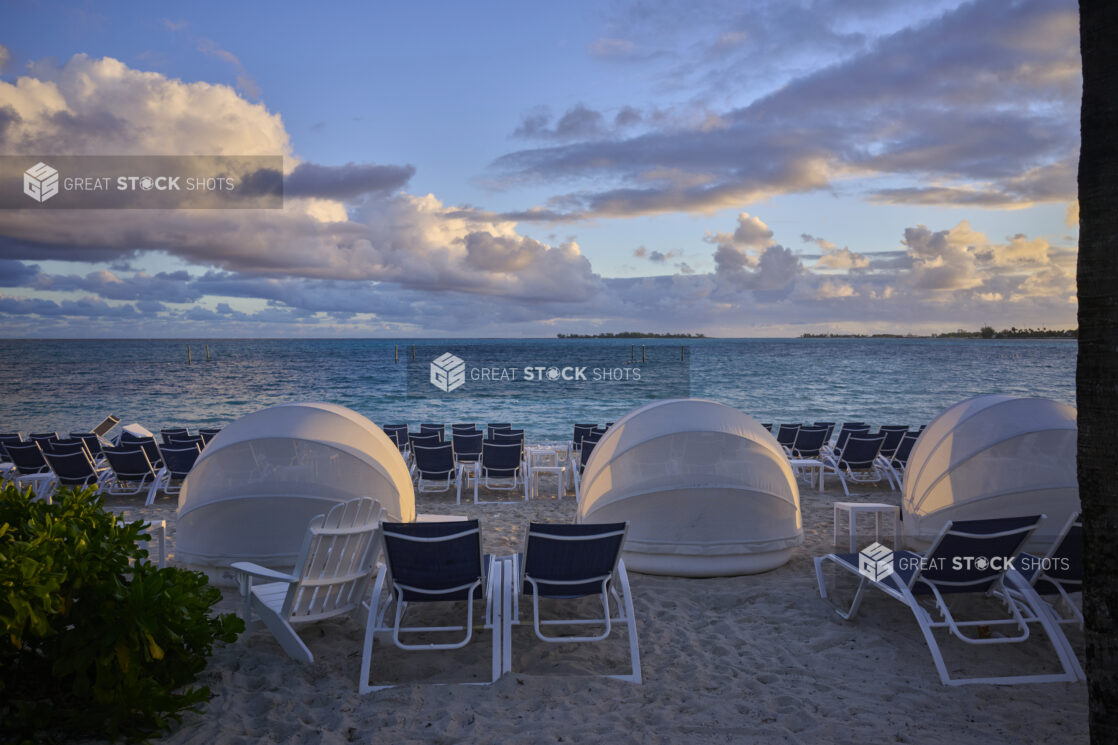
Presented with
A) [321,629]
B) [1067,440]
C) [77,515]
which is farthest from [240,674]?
Answer: [1067,440]

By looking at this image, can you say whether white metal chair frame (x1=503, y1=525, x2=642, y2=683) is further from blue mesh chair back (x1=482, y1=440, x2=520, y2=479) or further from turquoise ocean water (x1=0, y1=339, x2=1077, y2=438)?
turquoise ocean water (x1=0, y1=339, x2=1077, y2=438)

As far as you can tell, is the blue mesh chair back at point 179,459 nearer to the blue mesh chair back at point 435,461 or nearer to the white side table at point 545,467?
the blue mesh chair back at point 435,461

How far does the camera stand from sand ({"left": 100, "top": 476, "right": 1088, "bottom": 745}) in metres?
3.46

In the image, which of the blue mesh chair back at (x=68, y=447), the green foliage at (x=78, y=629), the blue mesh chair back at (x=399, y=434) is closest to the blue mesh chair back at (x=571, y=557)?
the green foliage at (x=78, y=629)

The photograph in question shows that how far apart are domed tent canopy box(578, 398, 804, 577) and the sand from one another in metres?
0.68

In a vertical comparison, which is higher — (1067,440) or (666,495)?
(1067,440)

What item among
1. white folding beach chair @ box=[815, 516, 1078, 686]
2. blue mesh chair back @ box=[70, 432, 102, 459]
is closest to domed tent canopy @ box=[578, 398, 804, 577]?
white folding beach chair @ box=[815, 516, 1078, 686]

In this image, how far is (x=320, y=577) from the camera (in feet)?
14.5

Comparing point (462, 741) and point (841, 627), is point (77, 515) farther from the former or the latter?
point (841, 627)

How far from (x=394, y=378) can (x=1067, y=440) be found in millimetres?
45931

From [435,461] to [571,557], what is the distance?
6.39 meters

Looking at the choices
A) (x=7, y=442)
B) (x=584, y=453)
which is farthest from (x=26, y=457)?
(x=584, y=453)

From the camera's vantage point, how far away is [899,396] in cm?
3694

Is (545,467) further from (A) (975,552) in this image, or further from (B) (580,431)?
(A) (975,552)
